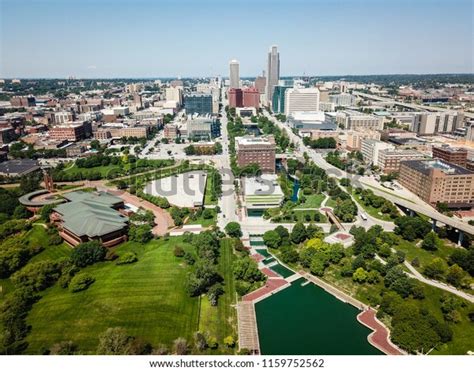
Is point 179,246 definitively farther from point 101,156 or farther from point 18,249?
point 101,156

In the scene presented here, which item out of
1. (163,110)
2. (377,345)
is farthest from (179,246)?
(163,110)

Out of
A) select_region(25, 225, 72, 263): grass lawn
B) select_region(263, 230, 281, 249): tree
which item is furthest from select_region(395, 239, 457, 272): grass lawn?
select_region(25, 225, 72, 263): grass lawn

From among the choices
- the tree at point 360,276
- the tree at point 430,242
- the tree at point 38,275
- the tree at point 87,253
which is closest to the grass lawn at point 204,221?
the tree at point 87,253

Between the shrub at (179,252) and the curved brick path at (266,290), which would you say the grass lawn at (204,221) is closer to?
the shrub at (179,252)

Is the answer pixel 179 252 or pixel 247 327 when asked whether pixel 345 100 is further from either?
pixel 247 327

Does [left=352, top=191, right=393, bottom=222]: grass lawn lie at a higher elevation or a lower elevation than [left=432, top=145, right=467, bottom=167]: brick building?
lower

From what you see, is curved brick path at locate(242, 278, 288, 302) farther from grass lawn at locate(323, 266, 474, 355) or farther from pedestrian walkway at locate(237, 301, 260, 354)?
grass lawn at locate(323, 266, 474, 355)

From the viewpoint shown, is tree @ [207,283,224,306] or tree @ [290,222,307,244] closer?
tree @ [207,283,224,306]
